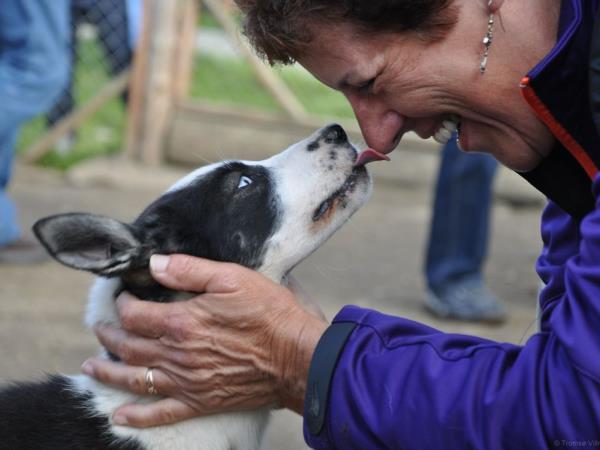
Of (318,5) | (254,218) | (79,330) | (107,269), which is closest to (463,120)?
(318,5)

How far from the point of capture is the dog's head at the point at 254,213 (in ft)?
8.97

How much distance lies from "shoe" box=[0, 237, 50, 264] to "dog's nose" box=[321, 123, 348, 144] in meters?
3.36

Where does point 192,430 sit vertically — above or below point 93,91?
below

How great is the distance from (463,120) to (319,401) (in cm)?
77

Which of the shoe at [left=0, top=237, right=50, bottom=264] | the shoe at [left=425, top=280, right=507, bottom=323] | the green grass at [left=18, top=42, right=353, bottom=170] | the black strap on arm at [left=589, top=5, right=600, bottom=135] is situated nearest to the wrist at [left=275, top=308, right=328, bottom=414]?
the black strap on arm at [left=589, top=5, right=600, bottom=135]

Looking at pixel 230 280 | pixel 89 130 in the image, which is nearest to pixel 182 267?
pixel 230 280

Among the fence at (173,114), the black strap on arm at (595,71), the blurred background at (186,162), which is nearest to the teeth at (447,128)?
the black strap on arm at (595,71)

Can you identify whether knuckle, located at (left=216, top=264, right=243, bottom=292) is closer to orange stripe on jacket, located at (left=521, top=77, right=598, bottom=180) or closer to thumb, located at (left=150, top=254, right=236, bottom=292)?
thumb, located at (left=150, top=254, right=236, bottom=292)

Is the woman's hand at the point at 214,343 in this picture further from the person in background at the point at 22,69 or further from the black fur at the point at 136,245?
the person in background at the point at 22,69

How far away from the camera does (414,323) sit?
93.7 inches

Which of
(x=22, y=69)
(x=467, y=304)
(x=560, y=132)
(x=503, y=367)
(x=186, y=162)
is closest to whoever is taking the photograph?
(x=503, y=367)

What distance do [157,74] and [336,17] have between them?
20.1 feet

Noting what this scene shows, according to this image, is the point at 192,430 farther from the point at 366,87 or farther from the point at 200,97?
the point at 200,97

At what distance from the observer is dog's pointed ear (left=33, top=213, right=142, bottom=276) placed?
2.52m
